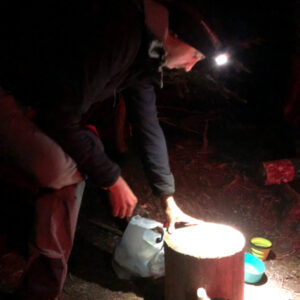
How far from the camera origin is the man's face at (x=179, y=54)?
7.08 feet

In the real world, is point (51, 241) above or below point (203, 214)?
above

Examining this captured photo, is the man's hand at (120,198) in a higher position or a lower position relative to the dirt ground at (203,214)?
higher

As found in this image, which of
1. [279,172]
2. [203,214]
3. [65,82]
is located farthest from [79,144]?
[279,172]

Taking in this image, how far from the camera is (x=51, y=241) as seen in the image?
2.38 meters

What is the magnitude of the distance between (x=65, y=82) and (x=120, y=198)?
34.7 inches

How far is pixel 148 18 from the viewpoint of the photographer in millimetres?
1932

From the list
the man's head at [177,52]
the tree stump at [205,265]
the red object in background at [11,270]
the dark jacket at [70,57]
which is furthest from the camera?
the red object in background at [11,270]

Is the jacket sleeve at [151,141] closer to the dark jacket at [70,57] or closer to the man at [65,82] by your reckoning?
the man at [65,82]

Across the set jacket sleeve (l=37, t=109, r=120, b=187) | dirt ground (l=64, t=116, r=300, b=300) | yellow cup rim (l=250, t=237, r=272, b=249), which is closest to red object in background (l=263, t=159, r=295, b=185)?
dirt ground (l=64, t=116, r=300, b=300)

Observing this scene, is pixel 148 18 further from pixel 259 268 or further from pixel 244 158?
pixel 244 158

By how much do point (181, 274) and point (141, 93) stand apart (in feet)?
4.99

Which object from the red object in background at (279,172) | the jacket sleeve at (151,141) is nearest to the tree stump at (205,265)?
the jacket sleeve at (151,141)

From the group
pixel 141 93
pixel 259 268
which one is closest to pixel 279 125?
pixel 259 268

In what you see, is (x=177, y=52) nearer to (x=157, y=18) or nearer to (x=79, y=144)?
(x=157, y=18)
